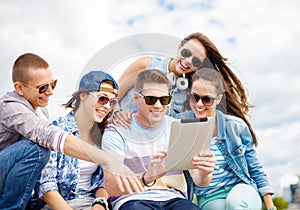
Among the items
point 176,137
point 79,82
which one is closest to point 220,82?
point 176,137

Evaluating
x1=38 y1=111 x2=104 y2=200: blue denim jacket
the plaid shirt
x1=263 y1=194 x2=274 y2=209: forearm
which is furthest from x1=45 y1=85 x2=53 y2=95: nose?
x1=263 y1=194 x2=274 y2=209: forearm

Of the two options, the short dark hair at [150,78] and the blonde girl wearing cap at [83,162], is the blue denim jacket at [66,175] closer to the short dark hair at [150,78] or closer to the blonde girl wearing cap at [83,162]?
the blonde girl wearing cap at [83,162]

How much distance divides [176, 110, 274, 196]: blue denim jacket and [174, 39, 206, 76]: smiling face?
0.33 m

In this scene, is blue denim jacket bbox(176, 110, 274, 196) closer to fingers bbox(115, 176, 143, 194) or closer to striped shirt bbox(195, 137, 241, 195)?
striped shirt bbox(195, 137, 241, 195)

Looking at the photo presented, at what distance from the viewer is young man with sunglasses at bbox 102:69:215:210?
7.97ft

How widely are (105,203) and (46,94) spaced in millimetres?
671

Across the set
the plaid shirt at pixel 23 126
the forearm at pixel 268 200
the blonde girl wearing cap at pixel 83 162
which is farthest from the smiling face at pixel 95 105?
the forearm at pixel 268 200

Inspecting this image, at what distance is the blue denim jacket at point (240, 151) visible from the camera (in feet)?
9.14

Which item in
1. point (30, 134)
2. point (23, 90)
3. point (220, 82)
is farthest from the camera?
point (220, 82)

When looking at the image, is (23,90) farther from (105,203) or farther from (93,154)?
(105,203)

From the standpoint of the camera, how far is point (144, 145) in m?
2.48

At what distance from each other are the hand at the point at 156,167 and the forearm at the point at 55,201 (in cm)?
45

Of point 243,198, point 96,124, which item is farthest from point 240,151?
point 96,124

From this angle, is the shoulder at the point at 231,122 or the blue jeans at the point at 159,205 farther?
the shoulder at the point at 231,122
